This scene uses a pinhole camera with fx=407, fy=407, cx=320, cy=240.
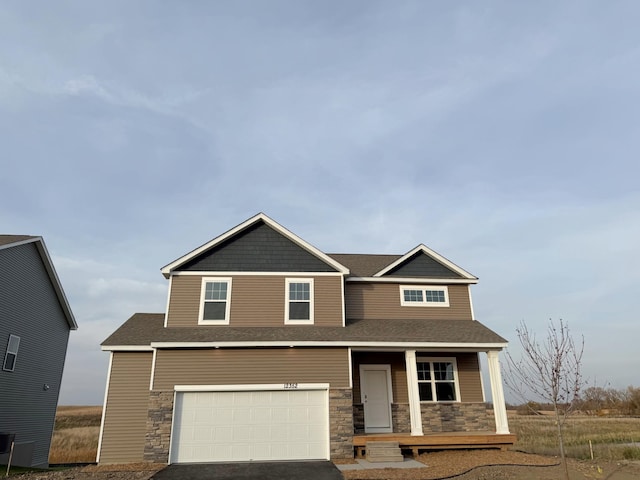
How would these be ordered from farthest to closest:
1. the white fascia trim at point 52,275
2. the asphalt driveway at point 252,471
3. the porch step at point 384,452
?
1. the white fascia trim at point 52,275
2. the porch step at point 384,452
3. the asphalt driveway at point 252,471

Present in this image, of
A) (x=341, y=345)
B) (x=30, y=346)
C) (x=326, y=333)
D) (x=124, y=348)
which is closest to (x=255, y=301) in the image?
(x=326, y=333)

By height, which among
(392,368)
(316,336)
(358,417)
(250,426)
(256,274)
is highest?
(256,274)

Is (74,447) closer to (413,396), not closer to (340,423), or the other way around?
(340,423)

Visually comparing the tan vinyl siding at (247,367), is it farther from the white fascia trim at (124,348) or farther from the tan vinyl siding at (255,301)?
the tan vinyl siding at (255,301)

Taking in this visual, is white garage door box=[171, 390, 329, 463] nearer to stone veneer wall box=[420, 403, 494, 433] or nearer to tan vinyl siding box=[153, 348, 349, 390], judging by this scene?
tan vinyl siding box=[153, 348, 349, 390]

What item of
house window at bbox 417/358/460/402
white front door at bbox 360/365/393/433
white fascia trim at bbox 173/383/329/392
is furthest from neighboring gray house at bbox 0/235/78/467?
house window at bbox 417/358/460/402

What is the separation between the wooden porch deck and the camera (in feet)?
39.4

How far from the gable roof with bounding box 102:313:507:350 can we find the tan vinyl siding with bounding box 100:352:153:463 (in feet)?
1.99

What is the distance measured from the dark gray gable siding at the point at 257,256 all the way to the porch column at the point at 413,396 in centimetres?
407

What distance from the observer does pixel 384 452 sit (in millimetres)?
11578

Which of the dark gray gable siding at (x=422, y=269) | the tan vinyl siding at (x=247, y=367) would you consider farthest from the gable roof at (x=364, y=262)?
the tan vinyl siding at (x=247, y=367)

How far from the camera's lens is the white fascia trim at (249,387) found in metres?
12.4

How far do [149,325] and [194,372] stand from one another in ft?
12.1

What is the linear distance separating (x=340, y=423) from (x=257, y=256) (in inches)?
248
